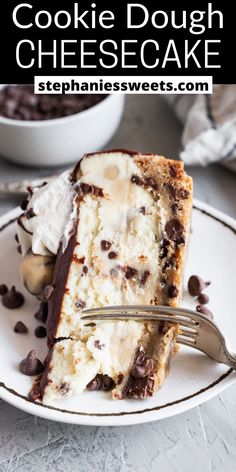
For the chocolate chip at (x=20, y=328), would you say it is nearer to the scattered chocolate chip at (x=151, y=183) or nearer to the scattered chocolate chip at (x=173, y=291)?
the scattered chocolate chip at (x=173, y=291)

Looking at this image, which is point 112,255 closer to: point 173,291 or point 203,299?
point 173,291

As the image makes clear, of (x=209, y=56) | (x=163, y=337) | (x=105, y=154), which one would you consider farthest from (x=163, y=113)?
(x=163, y=337)

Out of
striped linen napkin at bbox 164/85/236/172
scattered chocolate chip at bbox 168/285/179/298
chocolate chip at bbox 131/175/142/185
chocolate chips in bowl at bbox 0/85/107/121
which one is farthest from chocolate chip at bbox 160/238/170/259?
chocolate chips in bowl at bbox 0/85/107/121

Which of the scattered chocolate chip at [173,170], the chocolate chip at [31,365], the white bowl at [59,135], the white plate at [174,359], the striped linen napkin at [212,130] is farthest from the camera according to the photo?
the striped linen napkin at [212,130]

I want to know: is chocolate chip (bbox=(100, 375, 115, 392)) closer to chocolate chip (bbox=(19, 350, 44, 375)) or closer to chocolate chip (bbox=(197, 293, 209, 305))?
chocolate chip (bbox=(19, 350, 44, 375))

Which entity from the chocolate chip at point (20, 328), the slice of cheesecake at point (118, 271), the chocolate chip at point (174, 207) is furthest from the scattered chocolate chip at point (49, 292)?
the chocolate chip at point (174, 207)

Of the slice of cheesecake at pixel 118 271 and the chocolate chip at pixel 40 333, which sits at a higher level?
the slice of cheesecake at pixel 118 271

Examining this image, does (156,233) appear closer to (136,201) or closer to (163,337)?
(136,201)
